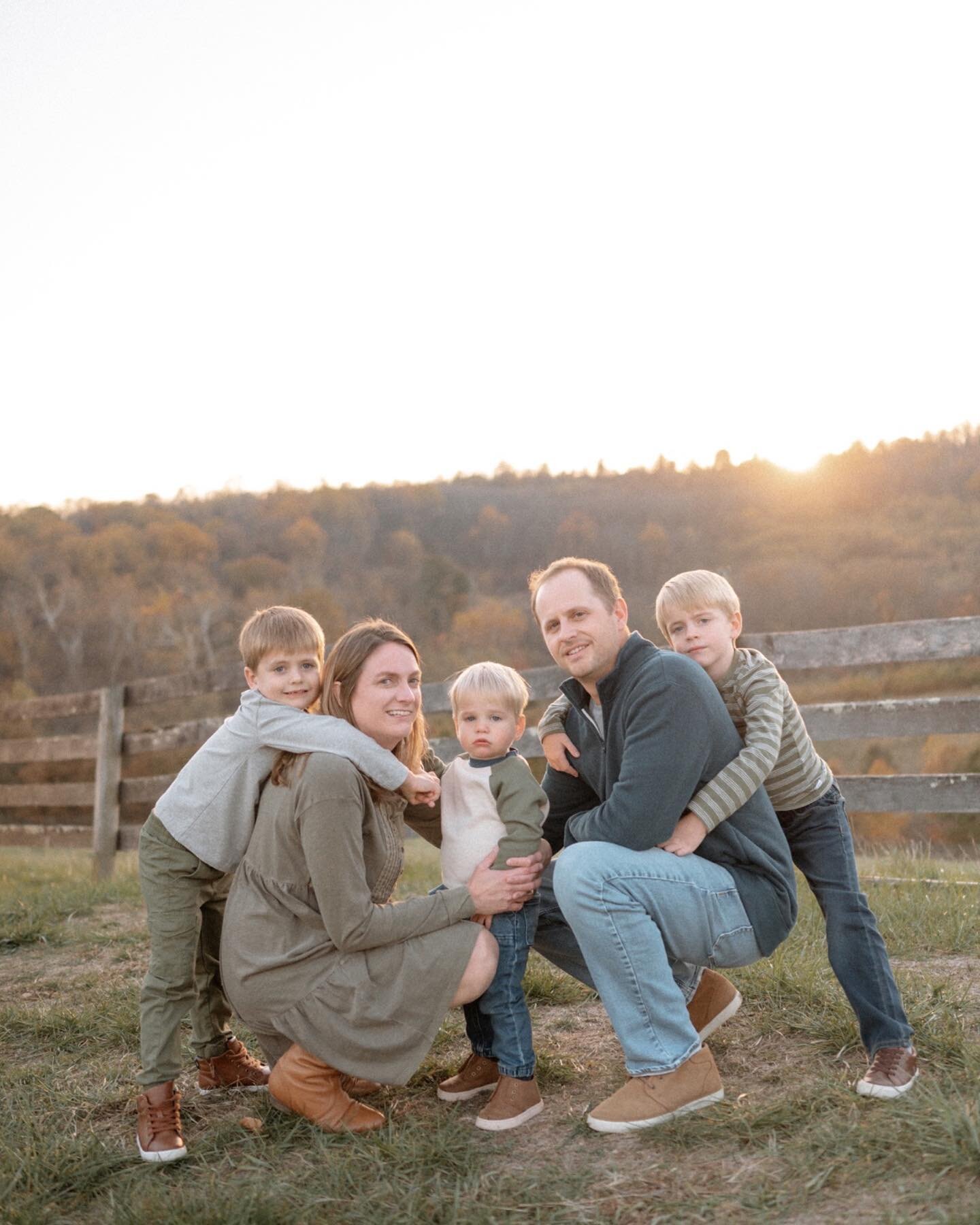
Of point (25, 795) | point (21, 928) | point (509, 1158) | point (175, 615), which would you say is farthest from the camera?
point (175, 615)

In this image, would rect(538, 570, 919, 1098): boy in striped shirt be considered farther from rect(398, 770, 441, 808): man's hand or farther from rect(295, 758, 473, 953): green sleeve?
rect(295, 758, 473, 953): green sleeve

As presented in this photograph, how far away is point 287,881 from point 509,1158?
833 millimetres

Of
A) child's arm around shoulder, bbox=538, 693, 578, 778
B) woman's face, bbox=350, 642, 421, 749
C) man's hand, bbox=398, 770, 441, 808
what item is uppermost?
woman's face, bbox=350, 642, 421, 749

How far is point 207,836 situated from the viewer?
2.83 metres

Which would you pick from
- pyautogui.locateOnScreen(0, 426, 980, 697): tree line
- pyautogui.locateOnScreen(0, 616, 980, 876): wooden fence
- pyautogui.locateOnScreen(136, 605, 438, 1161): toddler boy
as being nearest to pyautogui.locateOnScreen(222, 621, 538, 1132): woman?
pyautogui.locateOnScreen(136, 605, 438, 1161): toddler boy

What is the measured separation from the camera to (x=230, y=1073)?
3039 millimetres

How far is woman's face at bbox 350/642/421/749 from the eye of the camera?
108 inches

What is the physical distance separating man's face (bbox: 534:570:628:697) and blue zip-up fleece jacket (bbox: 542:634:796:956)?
4 centimetres

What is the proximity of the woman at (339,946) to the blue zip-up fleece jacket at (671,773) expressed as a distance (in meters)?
0.32

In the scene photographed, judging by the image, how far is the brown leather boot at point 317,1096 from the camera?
2.60 metres

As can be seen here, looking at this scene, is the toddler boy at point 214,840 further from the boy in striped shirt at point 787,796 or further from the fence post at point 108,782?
the fence post at point 108,782

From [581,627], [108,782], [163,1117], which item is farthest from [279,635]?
[108,782]

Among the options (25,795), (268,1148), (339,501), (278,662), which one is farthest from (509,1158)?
(339,501)

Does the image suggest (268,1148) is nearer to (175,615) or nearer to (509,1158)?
(509,1158)
